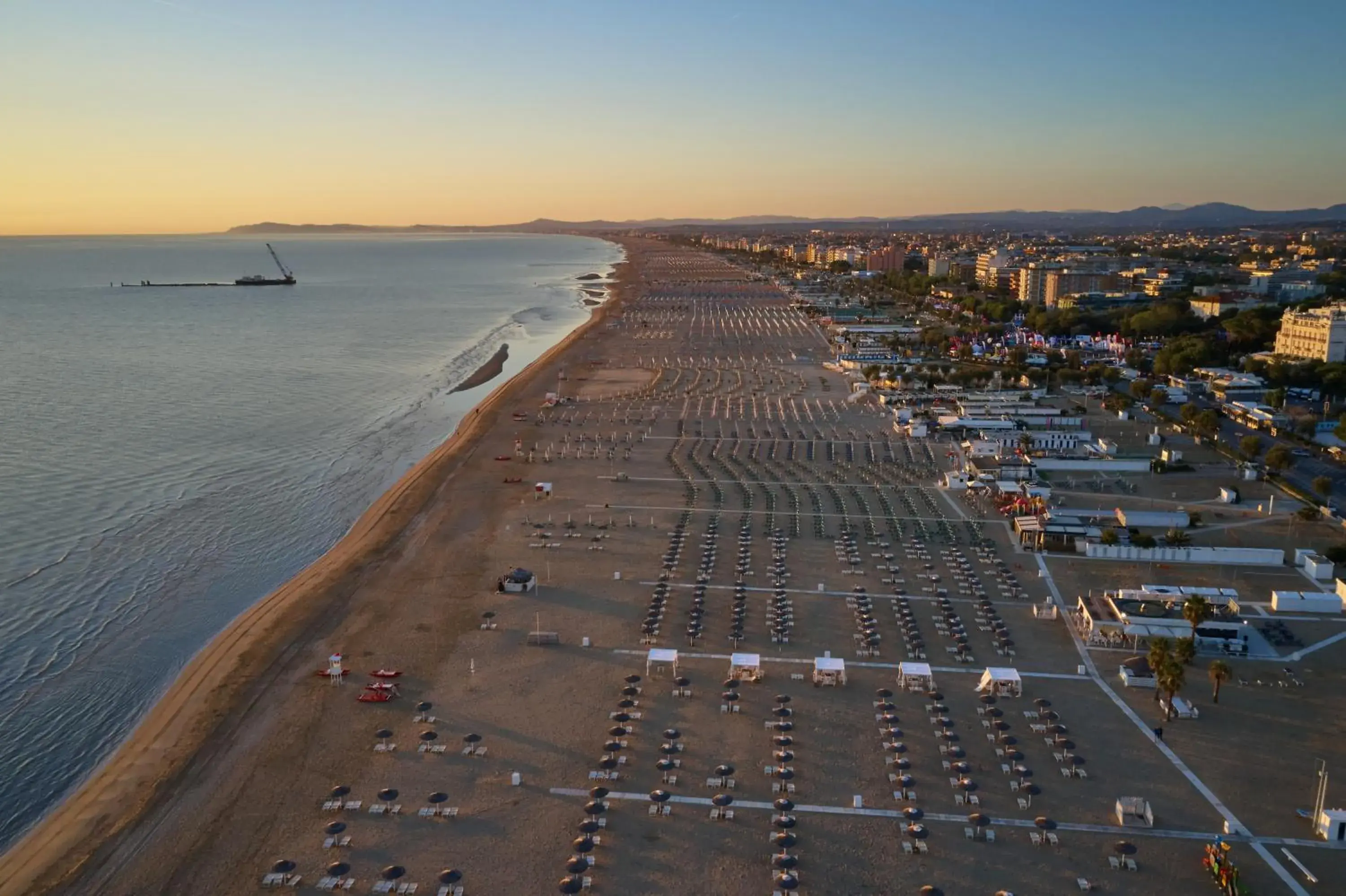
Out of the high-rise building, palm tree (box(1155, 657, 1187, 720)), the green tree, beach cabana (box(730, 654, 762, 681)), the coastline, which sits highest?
the high-rise building

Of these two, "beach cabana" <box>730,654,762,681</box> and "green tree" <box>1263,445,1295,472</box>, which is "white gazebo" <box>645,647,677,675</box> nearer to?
"beach cabana" <box>730,654,762,681</box>

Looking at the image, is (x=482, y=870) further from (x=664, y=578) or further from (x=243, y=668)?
(x=664, y=578)

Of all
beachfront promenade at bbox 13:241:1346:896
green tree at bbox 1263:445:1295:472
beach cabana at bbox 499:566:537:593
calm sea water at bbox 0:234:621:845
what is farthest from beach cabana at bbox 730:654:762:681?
green tree at bbox 1263:445:1295:472

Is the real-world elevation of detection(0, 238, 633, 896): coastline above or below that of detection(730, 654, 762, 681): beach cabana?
below

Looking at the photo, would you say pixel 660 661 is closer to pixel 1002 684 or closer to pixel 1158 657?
pixel 1002 684

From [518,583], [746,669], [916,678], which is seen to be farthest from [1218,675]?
[518,583]

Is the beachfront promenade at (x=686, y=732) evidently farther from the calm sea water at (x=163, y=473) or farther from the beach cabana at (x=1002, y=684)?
the calm sea water at (x=163, y=473)
